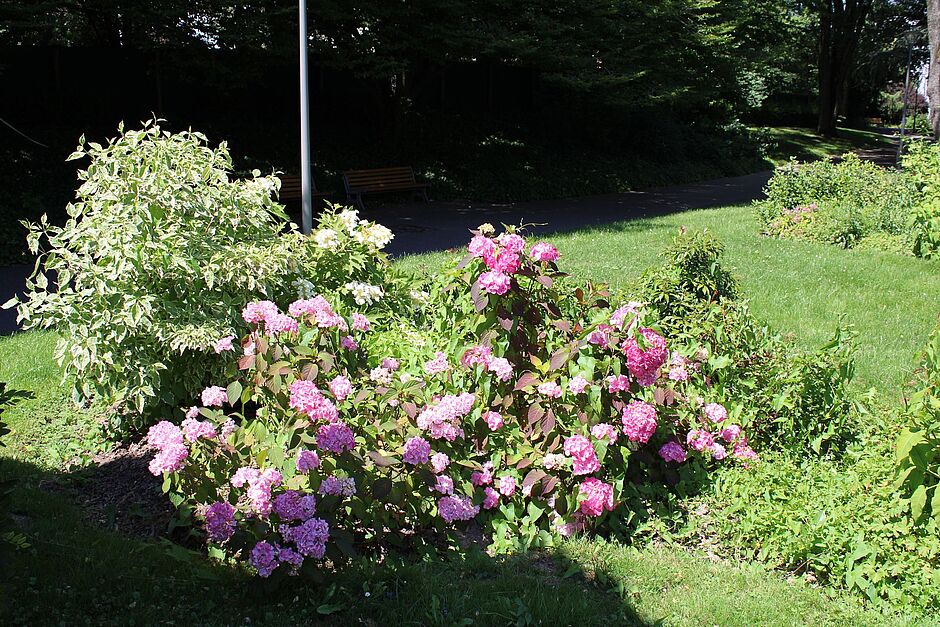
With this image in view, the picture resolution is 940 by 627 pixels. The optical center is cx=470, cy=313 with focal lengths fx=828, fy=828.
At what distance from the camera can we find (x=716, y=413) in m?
4.24

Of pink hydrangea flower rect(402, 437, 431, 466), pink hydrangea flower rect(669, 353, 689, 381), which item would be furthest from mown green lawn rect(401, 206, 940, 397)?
pink hydrangea flower rect(402, 437, 431, 466)

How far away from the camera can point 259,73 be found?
562 inches

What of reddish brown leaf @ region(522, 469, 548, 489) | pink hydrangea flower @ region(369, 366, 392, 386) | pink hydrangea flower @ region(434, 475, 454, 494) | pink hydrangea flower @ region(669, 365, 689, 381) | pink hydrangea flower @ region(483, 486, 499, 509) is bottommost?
pink hydrangea flower @ region(483, 486, 499, 509)

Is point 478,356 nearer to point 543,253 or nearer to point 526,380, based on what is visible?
point 526,380

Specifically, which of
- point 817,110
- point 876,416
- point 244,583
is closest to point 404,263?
point 876,416

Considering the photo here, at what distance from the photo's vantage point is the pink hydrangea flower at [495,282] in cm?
379

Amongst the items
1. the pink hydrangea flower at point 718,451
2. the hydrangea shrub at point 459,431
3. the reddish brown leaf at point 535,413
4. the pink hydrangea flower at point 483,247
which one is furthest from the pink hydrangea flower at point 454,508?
the pink hydrangea flower at point 718,451

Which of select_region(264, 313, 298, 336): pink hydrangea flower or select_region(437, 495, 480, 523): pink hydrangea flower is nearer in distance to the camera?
select_region(437, 495, 480, 523): pink hydrangea flower

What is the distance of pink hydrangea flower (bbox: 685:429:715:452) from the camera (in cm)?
416

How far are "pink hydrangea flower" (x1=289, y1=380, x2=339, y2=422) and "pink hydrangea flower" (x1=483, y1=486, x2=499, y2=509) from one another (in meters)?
0.95

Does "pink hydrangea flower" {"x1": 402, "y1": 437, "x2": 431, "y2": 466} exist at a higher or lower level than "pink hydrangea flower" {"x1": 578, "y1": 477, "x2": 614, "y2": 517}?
higher

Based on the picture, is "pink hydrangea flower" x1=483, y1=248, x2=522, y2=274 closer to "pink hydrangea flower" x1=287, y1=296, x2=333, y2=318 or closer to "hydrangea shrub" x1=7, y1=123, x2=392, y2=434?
"pink hydrangea flower" x1=287, y1=296, x2=333, y2=318

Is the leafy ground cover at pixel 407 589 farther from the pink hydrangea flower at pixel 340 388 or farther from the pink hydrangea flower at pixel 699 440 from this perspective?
the pink hydrangea flower at pixel 340 388

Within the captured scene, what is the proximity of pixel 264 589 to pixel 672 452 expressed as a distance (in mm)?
2075
